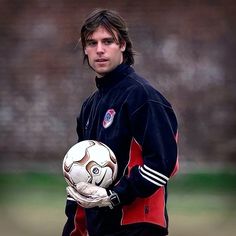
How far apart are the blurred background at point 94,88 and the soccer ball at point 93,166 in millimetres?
4060

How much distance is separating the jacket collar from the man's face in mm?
17

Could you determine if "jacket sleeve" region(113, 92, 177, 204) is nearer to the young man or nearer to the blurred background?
the young man

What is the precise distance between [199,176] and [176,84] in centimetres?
84

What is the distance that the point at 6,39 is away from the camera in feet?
27.2

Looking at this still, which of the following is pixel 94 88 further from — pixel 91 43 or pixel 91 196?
pixel 91 196

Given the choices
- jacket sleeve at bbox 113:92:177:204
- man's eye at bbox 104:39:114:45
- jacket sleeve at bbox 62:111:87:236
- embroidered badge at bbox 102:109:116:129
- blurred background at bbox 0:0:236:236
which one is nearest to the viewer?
jacket sleeve at bbox 113:92:177:204

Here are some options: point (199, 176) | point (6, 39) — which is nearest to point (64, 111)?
point (6, 39)

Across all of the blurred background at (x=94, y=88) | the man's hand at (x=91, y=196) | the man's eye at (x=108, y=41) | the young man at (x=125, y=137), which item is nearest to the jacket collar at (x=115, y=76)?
the young man at (x=125, y=137)

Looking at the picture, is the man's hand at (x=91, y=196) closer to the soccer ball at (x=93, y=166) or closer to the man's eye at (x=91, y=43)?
the soccer ball at (x=93, y=166)

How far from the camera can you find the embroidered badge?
3.72 metres

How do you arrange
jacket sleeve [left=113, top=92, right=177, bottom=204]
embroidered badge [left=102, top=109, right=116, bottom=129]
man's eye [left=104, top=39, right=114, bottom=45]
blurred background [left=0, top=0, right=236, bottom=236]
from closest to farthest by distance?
1. jacket sleeve [left=113, top=92, right=177, bottom=204]
2. embroidered badge [left=102, top=109, right=116, bottom=129]
3. man's eye [left=104, top=39, right=114, bottom=45]
4. blurred background [left=0, top=0, right=236, bottom=236]

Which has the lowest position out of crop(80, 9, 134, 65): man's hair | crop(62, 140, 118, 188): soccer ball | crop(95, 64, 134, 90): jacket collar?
crop(62, 140, 118, 188): soccer ball

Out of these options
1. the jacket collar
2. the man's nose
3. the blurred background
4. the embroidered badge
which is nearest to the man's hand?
the embroidered badge

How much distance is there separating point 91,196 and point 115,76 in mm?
526
